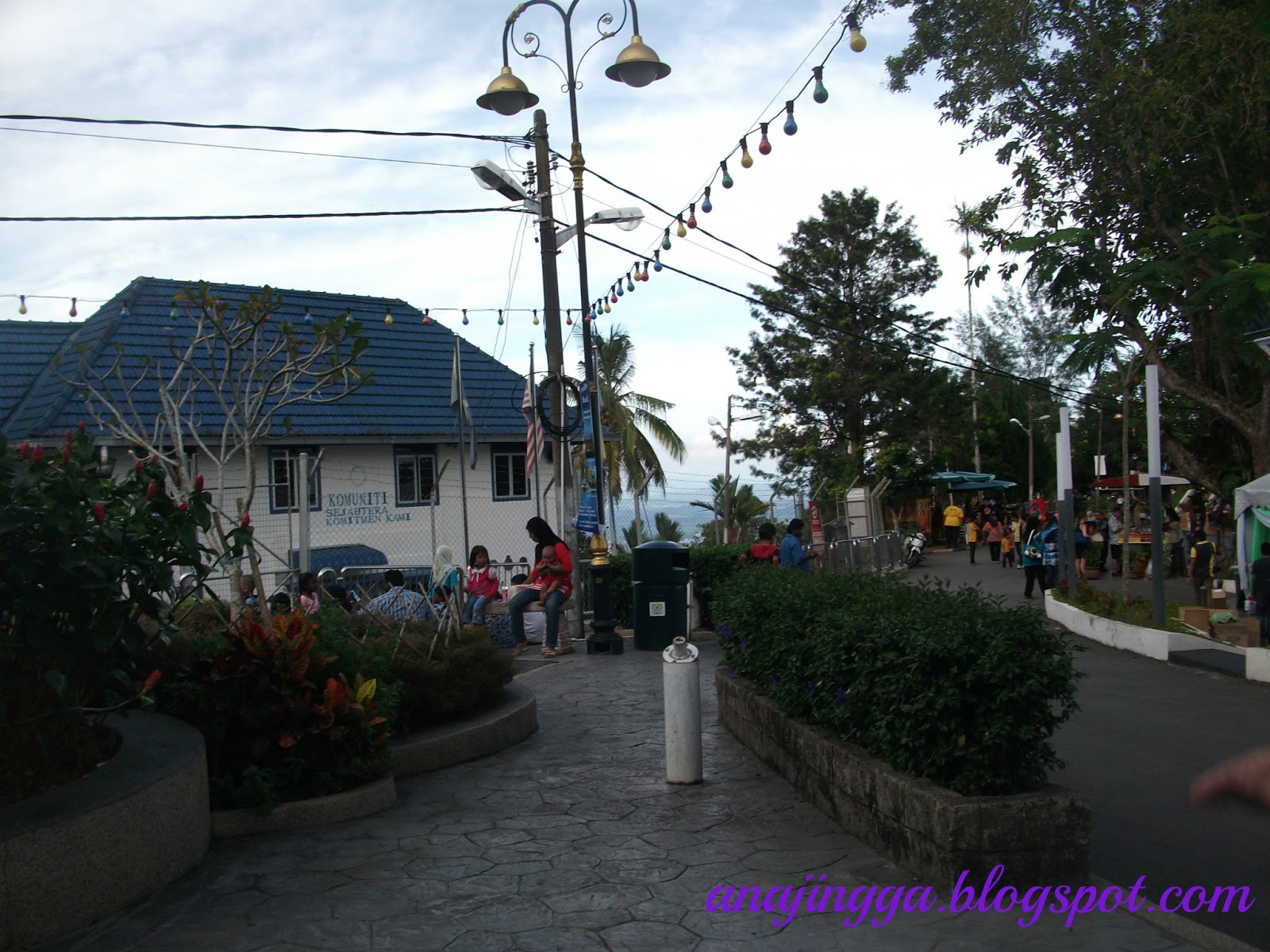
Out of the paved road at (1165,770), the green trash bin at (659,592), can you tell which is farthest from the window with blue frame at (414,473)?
the paved road at (1165,770)

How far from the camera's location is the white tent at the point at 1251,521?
16125 millimetres

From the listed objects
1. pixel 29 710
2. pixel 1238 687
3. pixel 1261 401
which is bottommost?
pixel 1238 687

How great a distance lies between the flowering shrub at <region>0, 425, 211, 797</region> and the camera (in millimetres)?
4590

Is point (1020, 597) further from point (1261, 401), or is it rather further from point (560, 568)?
point (560, 568)

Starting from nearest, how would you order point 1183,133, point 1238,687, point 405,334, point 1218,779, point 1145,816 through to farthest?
point 1218,779
point 1145,816
point 1238,687
point 1183,133
point 405,334

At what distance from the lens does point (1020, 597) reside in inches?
864

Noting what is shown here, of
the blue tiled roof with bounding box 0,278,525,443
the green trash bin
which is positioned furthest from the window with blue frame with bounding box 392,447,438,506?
the green trash bin

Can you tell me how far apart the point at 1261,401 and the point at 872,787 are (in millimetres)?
19614

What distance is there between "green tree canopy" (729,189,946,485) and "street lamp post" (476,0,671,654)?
28838 mm

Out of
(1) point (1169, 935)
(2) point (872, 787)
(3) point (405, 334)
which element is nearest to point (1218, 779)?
(1) point (1169, 935)

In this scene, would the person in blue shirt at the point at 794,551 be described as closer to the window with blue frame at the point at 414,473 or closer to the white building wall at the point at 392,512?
the white building wall at the point at 392,512

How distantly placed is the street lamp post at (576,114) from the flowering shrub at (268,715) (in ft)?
23.0

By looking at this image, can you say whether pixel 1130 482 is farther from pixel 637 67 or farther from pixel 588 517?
pixel 637 67

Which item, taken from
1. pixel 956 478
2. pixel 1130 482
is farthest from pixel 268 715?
pixel 956 478
